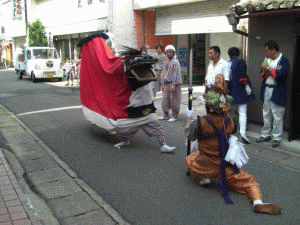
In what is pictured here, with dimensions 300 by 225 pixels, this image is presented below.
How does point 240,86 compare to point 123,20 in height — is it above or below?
below

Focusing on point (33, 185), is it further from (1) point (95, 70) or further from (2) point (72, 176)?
(1) point (95, 70)

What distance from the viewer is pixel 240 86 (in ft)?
24.0

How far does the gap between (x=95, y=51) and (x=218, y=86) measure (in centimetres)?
332

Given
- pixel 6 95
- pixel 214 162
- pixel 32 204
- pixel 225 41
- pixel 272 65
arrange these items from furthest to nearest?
pixel 6 95
pixel 225 41
pixel 272 65
pixel 214 162
pixel 32 204

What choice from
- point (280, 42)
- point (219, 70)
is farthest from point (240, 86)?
point (280, 42)

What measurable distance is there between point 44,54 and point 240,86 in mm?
17265

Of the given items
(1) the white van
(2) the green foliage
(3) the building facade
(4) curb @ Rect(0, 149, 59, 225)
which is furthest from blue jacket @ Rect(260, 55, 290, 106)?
(2) the green foliage

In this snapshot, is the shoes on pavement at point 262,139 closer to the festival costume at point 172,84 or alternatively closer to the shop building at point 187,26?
the festival costume at point 172,84

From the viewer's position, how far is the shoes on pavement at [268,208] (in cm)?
404

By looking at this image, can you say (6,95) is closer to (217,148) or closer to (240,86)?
(240,86)

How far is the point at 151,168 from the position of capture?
18.7 ft

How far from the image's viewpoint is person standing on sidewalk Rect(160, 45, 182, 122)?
9.10 m

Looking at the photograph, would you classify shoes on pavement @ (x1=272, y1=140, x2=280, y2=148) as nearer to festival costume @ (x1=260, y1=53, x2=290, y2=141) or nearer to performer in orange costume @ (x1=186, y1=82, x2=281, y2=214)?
festival costume @ (x1=260, y1=53, x2=290, y2=141)

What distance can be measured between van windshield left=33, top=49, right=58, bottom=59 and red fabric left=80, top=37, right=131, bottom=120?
1527cm
